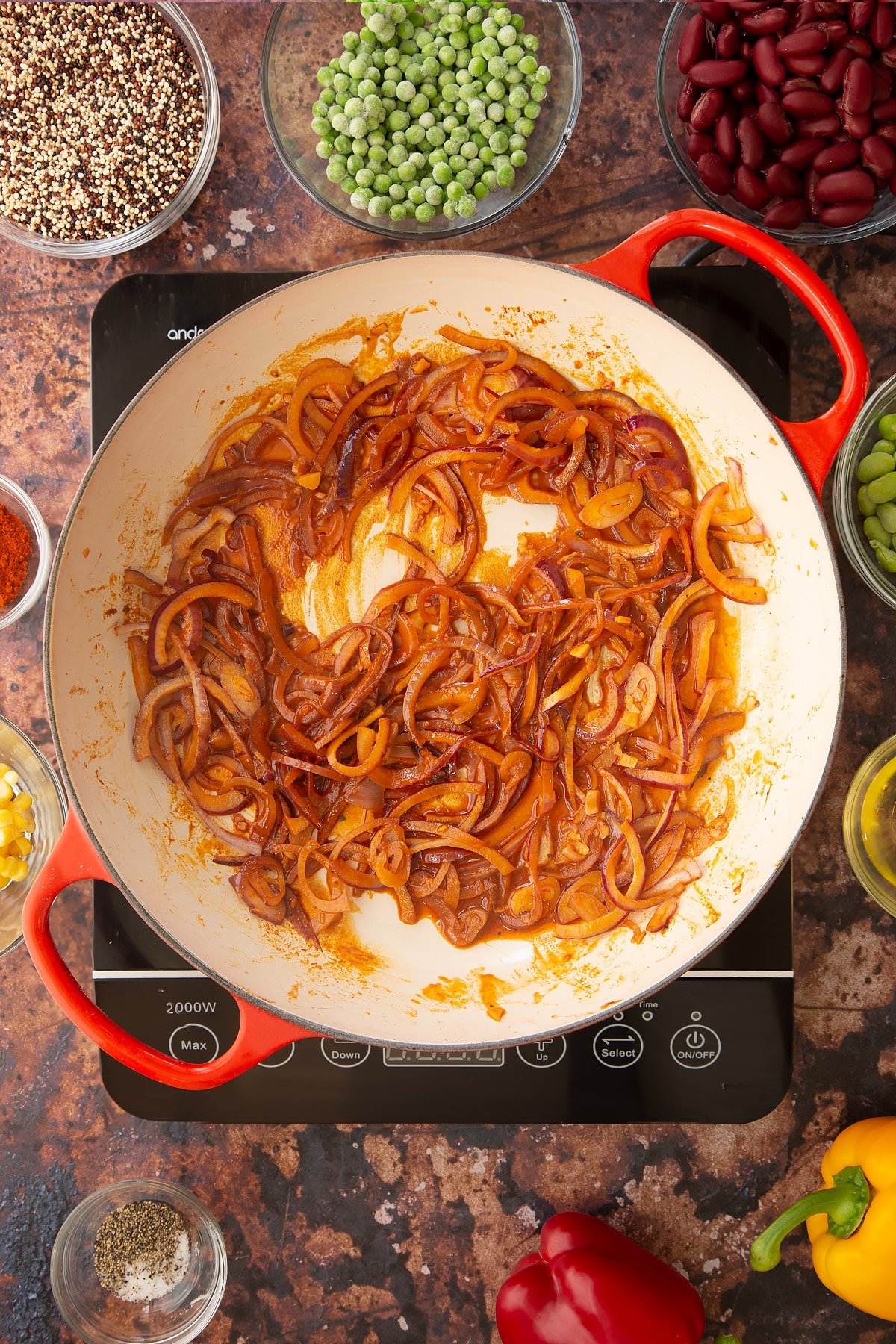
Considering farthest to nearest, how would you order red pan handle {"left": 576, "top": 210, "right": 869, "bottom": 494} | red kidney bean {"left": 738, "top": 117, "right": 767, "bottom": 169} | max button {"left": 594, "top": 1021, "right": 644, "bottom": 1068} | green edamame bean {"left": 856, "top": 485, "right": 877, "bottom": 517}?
max button {"left": 594, "top": 1021, "right": 644, "bottom": 1068} → green edamame bean {"left": 856, "top": 485, "right": 877, "bottom": 517} → red kidney bean {"left": 738, "top": 117, "right": 767, "bottom": 169} → red pan handle {"left": 576, "top": 210, "right": 869, "bottom": 494}

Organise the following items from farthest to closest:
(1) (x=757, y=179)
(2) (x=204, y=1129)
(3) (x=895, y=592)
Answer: (2) (x=204, y=1129) → (3) (x=895, y=592) → (1) (x=757, y=179)

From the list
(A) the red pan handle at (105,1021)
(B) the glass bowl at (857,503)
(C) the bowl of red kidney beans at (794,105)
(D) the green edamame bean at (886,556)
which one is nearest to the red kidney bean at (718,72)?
(C) the bowl of red kidney beans at (794,105)

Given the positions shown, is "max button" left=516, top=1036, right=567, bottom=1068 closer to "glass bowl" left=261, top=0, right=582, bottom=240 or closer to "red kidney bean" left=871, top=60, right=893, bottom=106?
"glass bowl" left=261, top=0, right=582, bottom=240

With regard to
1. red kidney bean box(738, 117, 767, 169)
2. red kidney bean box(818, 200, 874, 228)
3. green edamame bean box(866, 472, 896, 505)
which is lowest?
green edamame bean box(866, 472, 896, 505)

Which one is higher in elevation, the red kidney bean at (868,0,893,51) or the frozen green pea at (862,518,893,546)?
the red kidney bean at (868,0,893,51)

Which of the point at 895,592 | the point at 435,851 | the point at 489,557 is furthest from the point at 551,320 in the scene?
the point at 435,851

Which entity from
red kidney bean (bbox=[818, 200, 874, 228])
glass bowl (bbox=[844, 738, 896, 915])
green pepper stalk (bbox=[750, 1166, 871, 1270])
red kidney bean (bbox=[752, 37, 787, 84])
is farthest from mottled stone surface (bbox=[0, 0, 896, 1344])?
red kidney bean (bbox=[752, 37, 787, 84])

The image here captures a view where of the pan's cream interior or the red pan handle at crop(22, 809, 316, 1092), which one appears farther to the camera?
the pan's cream interior

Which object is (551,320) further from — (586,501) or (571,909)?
(571,909)
